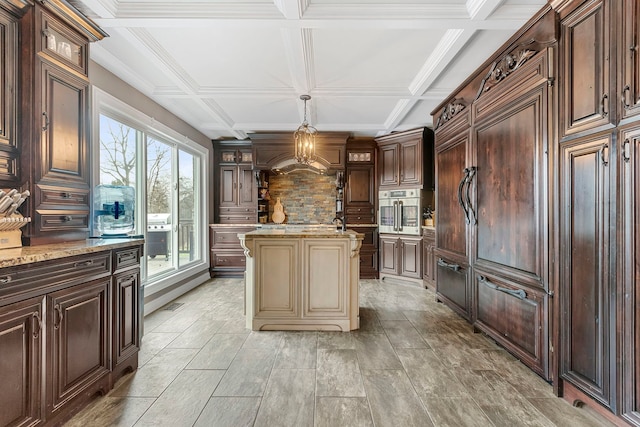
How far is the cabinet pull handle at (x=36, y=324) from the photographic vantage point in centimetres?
141

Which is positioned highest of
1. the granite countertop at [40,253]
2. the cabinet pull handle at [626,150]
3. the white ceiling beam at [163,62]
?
the white ceiling beam at [163,62]

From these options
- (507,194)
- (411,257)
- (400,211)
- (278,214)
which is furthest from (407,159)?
(507,194)

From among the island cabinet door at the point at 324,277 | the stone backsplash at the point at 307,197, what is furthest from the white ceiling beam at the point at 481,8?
the stone backsplash at the point at 307,197

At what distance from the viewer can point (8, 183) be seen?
5.74 feet

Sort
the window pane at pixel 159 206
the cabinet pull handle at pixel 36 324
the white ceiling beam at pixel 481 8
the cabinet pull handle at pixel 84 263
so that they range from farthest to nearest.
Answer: the window pane at pixel 159 206 → the white ceiling beam at pixel 481 8 → the cabinet pull handle at pixel 84 263 → the cabinet pull handle at pixel 36 324

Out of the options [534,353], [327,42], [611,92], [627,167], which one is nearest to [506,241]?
[534,353]

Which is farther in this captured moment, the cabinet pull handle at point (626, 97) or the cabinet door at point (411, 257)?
the cabinet door at point (411, 257)

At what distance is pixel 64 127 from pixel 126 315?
1.40 m

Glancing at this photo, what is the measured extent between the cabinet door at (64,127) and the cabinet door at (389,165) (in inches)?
171

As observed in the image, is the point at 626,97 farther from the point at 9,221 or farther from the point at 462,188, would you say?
the point at 9,221

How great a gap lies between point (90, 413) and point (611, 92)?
349 cm

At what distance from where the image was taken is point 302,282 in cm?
292

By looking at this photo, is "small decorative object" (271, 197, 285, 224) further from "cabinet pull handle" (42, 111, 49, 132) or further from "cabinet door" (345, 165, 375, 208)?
"cabinet pull handle" (42, 111, 49, 132)

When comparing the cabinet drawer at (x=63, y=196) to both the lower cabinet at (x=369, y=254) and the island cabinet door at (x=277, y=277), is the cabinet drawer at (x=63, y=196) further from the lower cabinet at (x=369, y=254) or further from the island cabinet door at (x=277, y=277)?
the lower cabinet at (x=369, y=254)
